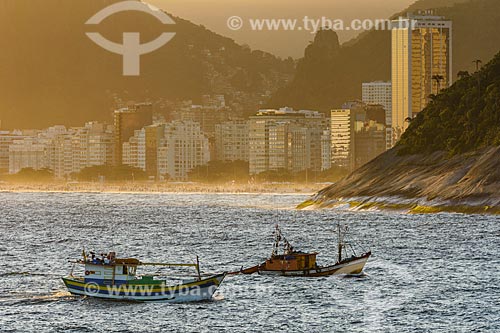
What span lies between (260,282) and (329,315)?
17.0m

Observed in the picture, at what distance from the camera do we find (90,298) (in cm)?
8725

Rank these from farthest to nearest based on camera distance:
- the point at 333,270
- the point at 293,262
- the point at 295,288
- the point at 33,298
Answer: the point at 333,270 → the point at 293,262 → the point at 295,288 → the point at 33,298

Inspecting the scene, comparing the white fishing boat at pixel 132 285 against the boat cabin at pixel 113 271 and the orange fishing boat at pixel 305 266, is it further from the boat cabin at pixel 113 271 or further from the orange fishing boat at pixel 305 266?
the orange fishing boat at pixel 305 266

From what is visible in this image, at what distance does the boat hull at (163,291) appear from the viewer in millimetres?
84438

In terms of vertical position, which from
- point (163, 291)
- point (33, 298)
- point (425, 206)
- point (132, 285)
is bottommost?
point (33, 298)

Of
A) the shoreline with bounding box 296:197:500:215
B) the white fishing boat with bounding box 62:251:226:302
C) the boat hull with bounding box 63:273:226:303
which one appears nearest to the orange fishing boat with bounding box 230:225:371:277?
the white fishing boat with bounding box 62:251:226:302

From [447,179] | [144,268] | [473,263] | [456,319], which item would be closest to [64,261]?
[144,268]

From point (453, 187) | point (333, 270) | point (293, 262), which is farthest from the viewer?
point (453, 187)

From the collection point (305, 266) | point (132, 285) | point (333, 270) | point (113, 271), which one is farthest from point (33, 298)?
point (333, 270)

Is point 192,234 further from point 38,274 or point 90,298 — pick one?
point 90,298

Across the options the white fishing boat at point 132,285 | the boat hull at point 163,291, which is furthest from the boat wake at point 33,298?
the boat hull at point 163,291

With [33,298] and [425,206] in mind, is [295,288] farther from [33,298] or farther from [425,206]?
[425,206]

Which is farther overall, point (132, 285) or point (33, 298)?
point (33, 298)

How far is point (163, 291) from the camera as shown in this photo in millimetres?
84375
